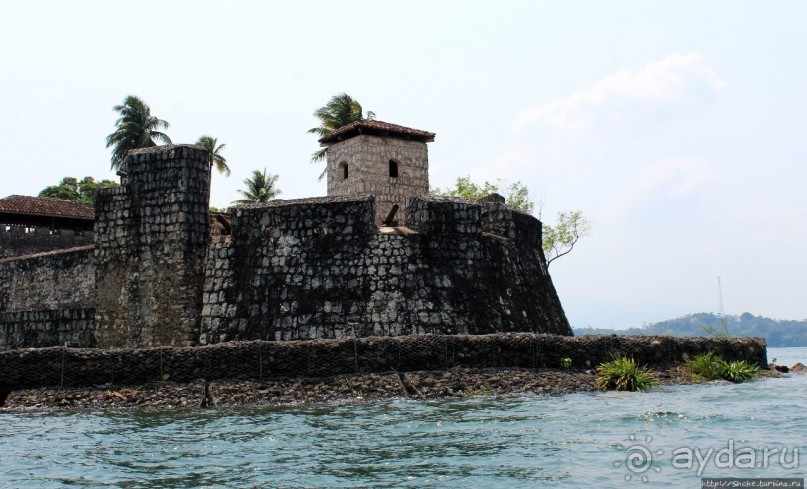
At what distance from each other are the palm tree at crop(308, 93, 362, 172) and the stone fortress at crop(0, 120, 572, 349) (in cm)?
2576

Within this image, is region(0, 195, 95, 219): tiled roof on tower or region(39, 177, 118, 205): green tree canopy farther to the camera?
region(39, 177, 118, 205): green tree canopy

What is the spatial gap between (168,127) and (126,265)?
29.3m

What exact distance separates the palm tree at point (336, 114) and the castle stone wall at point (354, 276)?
87.7 ft

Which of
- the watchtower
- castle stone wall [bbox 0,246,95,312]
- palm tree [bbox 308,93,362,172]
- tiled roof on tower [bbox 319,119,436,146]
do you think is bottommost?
castle stone wall [bbox 0,246,95,312]

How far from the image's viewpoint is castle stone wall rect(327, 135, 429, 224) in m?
34.9

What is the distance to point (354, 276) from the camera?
18.9 meters

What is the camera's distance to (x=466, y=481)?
9.04 metres

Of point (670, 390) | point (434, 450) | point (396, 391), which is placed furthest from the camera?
point (670, 390)

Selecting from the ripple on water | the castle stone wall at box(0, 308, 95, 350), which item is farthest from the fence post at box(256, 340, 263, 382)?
the castle stone wall at box(0, 308, 95, 350)

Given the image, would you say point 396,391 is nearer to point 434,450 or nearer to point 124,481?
point 434,450

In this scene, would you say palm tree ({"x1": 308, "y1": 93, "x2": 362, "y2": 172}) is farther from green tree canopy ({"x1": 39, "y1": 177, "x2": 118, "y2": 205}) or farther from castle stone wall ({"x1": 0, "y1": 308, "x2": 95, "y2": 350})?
castle stone wall ({"x1": 0, "y1": 308, "x2": 95, "y2": 350})

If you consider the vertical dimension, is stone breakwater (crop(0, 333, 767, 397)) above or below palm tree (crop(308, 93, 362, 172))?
below

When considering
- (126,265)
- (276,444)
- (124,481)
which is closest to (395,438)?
(276,444)

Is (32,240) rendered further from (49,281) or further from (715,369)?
(715,369)
